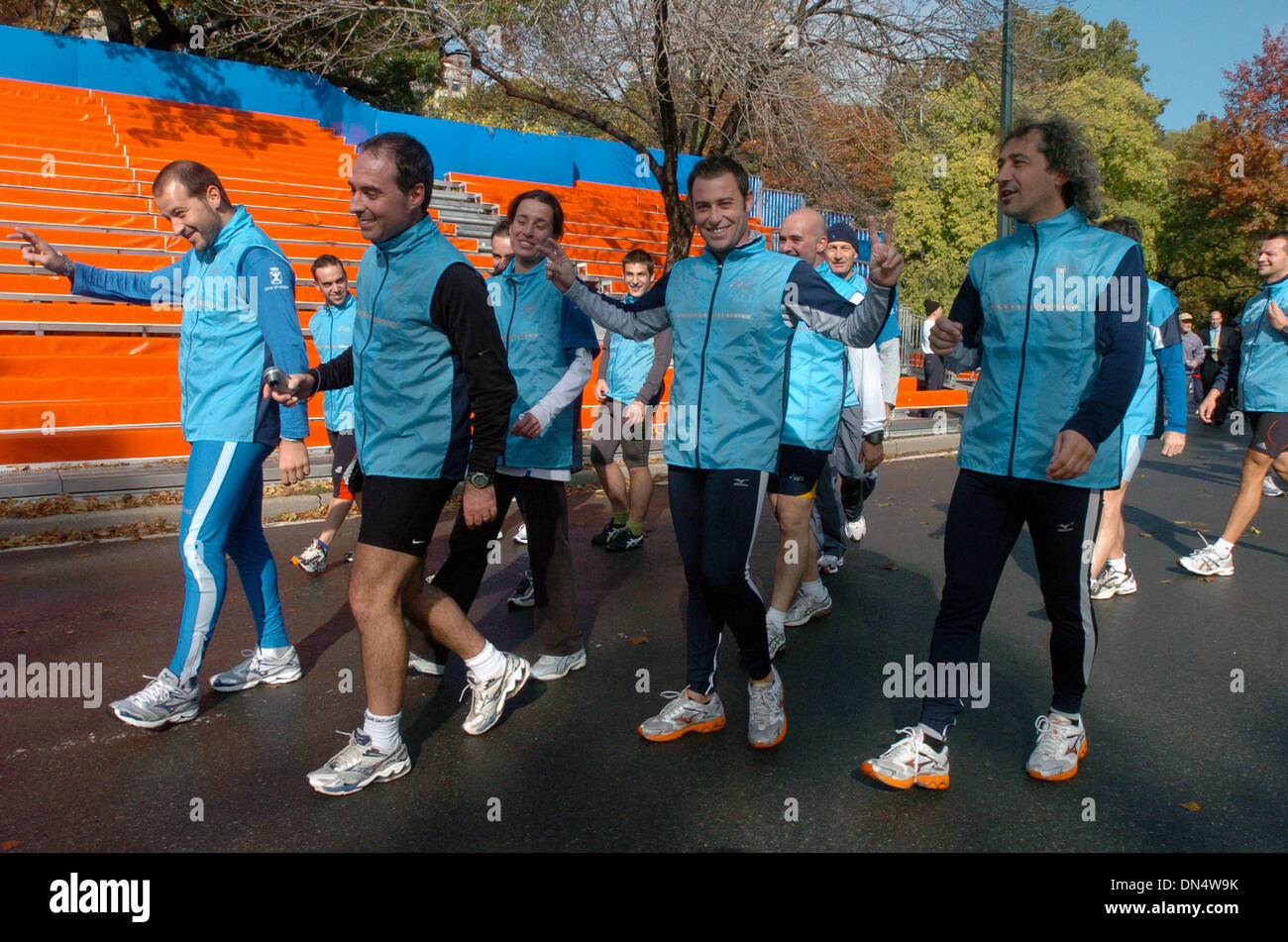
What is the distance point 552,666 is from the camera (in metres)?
4.54

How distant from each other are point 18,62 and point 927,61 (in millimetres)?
16524

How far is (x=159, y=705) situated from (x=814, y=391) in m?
3.22

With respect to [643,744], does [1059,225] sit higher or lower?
higher

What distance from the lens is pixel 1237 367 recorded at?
23.1 ft

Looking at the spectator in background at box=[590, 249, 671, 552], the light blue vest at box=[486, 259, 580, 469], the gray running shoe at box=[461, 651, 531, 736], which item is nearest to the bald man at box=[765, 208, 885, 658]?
the light blue vest at box=[486, 259, 580, 469]

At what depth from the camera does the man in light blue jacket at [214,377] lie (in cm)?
387

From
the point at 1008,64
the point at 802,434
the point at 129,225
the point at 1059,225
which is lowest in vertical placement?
the point at 802,434

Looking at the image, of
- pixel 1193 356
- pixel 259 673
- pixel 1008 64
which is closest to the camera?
pixel 259 673

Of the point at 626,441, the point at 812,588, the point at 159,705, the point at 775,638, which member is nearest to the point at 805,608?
the point at 812,588

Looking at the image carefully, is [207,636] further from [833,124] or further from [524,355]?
[833,124]

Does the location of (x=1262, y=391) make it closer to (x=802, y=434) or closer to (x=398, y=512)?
(x=802, y=434)

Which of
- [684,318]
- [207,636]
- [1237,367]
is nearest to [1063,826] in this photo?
[684,318]

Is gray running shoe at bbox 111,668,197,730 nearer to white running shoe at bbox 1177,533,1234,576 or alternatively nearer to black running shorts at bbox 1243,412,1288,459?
white running shoe at bbox 1177,533,1234,576

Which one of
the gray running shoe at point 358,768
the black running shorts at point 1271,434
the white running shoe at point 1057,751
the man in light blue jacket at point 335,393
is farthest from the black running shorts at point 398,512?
the black running shorts at point 1271,434
